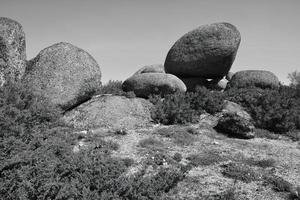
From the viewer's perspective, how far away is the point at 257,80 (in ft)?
77.8

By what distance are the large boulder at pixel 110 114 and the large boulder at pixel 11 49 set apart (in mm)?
3446

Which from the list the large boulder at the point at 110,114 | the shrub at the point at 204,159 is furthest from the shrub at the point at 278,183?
the large boulder at the point at 110,114

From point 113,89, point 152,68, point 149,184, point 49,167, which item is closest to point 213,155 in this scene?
point 149,184

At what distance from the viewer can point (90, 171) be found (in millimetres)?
8781

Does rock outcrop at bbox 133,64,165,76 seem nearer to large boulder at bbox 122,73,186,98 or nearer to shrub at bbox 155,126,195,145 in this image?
large boulder at bbox 122,73,186,98

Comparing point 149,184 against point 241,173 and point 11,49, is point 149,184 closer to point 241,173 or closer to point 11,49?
point 241,173

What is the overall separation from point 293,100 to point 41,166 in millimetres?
15813

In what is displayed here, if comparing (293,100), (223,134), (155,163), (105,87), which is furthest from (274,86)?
(155,163)

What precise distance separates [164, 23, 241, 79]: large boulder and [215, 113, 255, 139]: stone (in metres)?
7.71

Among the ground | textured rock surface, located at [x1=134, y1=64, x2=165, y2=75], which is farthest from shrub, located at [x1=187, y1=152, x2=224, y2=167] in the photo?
textured rock surface, located at [x1=134, y1=64, x2=165, y2=75]

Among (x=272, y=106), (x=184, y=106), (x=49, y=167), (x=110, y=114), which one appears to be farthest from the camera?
(x=272, y=106)

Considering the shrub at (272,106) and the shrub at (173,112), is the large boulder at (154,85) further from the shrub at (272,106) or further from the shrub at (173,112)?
the shrub at (272,106)

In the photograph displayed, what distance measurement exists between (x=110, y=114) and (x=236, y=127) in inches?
242

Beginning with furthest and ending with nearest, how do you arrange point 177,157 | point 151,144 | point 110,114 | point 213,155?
point 110,114 → point 151,144 → point 213,155 → point 177,157
